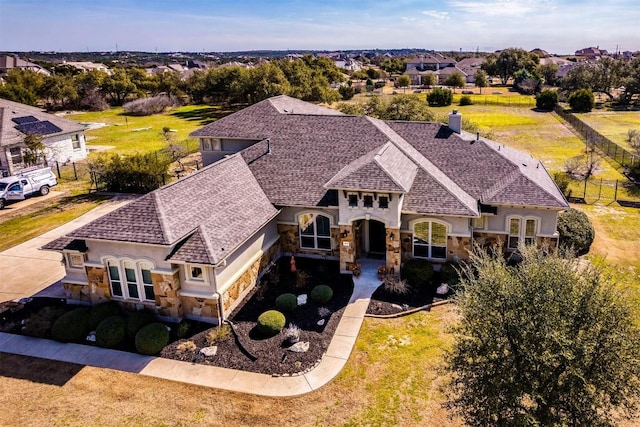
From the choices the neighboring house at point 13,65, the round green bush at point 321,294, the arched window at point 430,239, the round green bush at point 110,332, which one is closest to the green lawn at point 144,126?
the arched window at point 430,239

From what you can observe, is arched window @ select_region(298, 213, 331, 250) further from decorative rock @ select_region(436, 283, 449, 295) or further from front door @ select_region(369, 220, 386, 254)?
decorative rock @ select_region(436, 283, 449, 295)

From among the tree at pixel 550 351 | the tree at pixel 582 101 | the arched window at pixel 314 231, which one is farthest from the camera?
the tree at pixel 582 101

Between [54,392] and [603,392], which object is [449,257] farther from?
[54,392]

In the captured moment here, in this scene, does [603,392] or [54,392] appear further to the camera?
[54,392]

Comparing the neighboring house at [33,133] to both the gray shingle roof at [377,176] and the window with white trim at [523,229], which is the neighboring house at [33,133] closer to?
the gray shingle roof at [377,176]

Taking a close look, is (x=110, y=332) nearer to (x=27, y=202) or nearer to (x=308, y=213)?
(x=308, y=213)

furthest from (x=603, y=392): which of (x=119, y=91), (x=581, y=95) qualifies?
(x=119, y=91)
